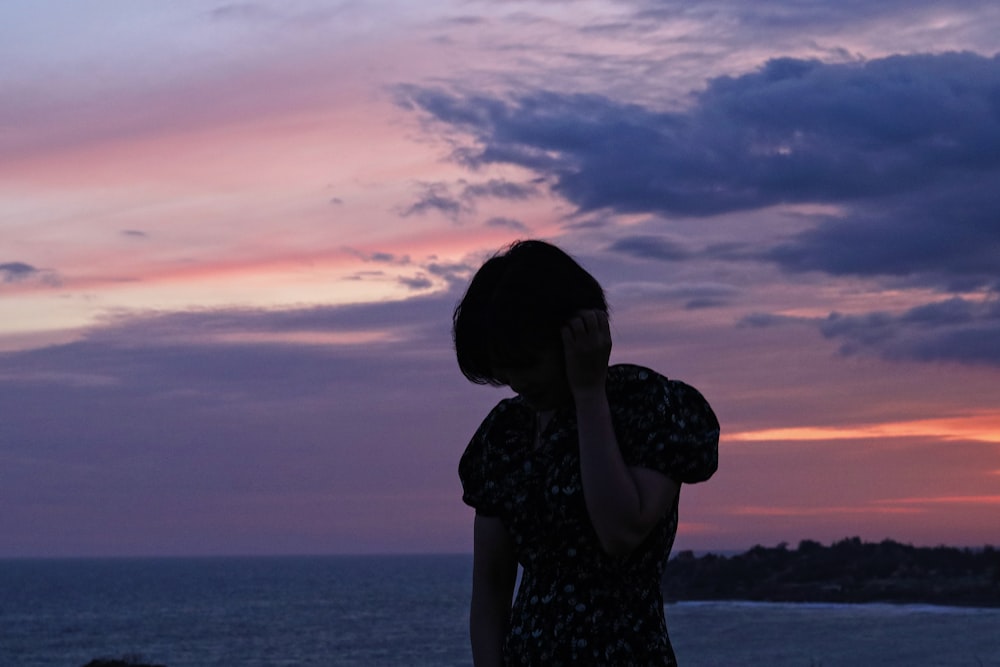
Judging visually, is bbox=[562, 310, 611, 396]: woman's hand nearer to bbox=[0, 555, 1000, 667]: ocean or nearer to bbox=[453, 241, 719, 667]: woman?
bbox=[453, 241, 719, 667]: woman

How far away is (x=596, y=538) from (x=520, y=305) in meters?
0.50

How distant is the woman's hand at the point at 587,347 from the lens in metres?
2.51

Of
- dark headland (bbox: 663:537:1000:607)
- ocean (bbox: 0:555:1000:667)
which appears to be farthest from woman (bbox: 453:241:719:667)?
dark headland (bbox: 663:537:1000:607)

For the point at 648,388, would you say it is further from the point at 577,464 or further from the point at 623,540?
the point at 623,540

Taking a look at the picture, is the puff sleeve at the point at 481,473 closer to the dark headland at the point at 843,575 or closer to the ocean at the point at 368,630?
the ocean at the point at 368,630

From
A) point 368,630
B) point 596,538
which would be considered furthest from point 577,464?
point 368,630

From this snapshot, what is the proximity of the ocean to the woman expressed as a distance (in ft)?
130

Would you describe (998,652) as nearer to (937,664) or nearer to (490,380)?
(937,664)

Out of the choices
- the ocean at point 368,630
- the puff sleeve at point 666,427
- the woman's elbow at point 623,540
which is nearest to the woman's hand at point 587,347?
the puff sleeve at point 666,427

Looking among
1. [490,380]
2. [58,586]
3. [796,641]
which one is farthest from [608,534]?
[58,586]

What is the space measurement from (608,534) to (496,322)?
1.57ft

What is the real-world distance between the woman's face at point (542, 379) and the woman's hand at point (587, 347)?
7 centimetres

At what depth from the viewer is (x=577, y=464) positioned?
265 centimetres

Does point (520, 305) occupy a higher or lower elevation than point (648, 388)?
higher
